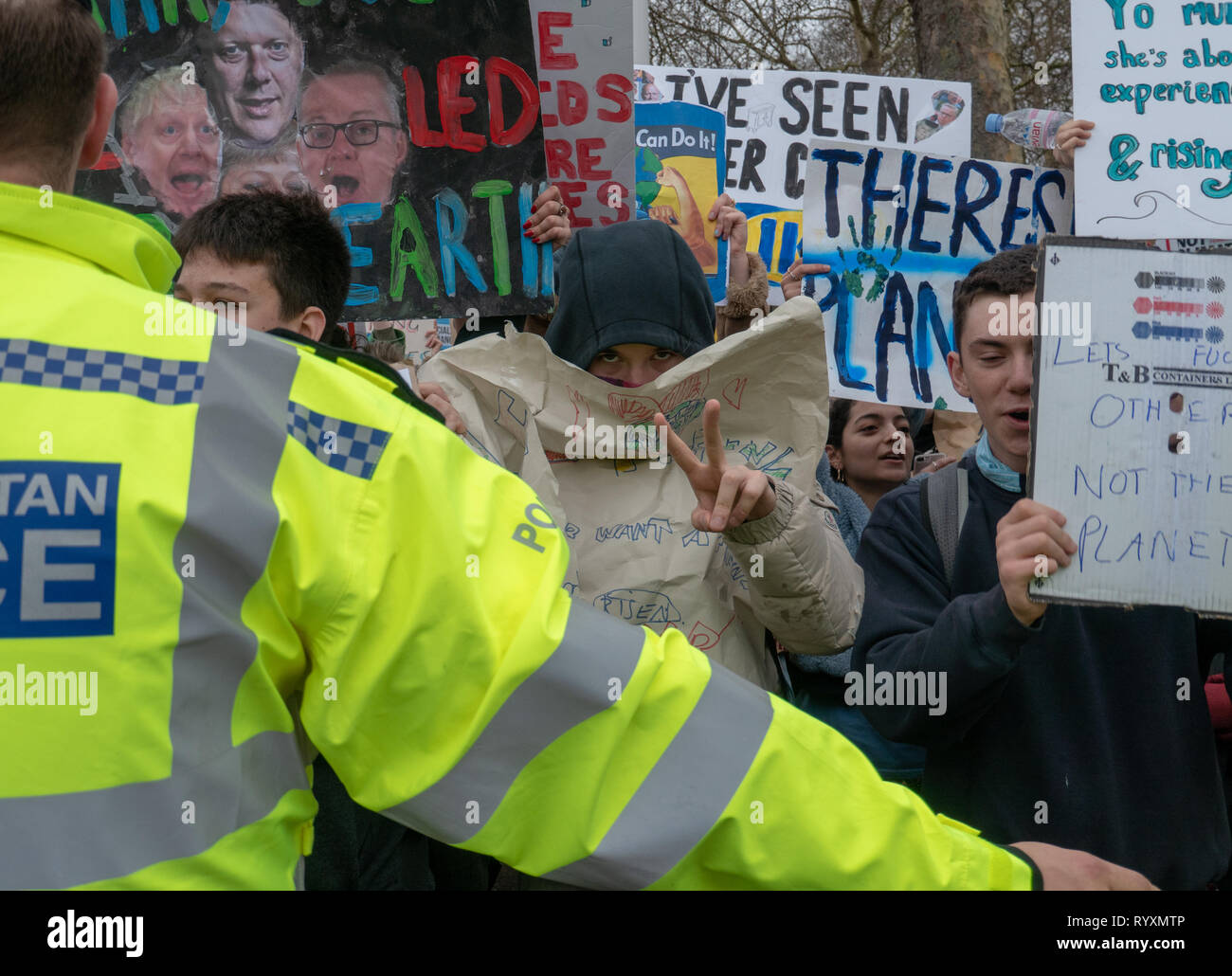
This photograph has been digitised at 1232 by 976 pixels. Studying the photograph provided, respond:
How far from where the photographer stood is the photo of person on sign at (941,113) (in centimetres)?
569

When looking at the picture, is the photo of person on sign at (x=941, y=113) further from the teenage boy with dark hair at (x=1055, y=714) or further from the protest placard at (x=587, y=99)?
the teenage boy with dark hair at (x=1055, y=714)

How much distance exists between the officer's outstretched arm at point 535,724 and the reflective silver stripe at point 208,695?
0.08 m

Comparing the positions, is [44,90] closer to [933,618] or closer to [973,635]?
[973,635]

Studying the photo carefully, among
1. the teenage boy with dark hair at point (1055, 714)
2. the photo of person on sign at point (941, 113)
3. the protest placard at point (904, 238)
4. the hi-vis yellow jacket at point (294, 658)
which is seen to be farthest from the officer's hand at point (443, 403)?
the photo of person on sign at point (941, 113)

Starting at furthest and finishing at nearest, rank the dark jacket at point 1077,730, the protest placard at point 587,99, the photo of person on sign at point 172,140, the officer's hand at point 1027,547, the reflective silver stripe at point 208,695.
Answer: the protest placard at point 587,99, the photo of person on sign at point 172,140, the dark jacket at point 1077,730, the officer's hand at point 1027,547, the reflective silver stripe at point 208,695

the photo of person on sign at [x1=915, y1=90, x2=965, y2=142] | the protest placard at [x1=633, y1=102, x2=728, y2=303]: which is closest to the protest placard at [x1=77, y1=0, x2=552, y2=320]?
the protest placard at [x1=633, y1=102, x2=728, y2=303]

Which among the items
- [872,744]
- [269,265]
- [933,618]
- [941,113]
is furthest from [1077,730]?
[941,113]

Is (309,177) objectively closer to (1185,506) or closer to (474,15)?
(474,15)

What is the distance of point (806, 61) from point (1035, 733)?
57.4 ft

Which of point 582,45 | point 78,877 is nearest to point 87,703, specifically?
point 78,877

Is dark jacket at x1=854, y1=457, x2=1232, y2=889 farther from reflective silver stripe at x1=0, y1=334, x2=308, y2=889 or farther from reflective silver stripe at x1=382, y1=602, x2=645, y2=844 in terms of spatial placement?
reflective silver stripe at x1=0, y1=334, x2=308, y2=889

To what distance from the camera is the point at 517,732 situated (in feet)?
3.55

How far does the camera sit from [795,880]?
114cm

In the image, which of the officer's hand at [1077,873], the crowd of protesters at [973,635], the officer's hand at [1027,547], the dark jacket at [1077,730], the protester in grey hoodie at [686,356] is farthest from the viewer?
the protester in grey hoodie at [686,356]
